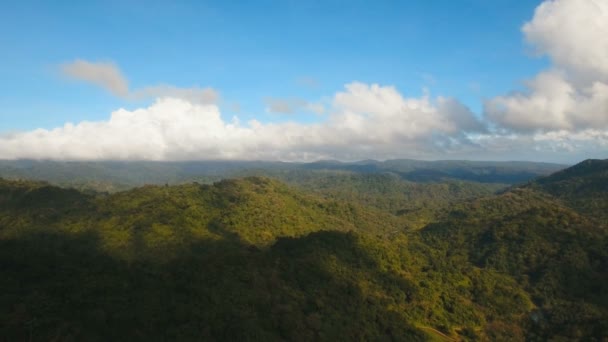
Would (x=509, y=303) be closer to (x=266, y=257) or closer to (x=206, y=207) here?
(x=266, y=257)

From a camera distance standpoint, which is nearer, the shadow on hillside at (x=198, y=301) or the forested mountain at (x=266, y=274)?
the shadow on hillside at (x=198, y=301)

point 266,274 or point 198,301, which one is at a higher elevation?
point 198,301

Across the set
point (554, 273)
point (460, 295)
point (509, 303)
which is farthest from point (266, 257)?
point (554, 273)

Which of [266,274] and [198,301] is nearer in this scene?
[198,301]

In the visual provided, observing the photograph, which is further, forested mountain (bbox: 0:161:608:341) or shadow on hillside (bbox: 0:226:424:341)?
forested mountain (bbox: 0:161:608:341)
